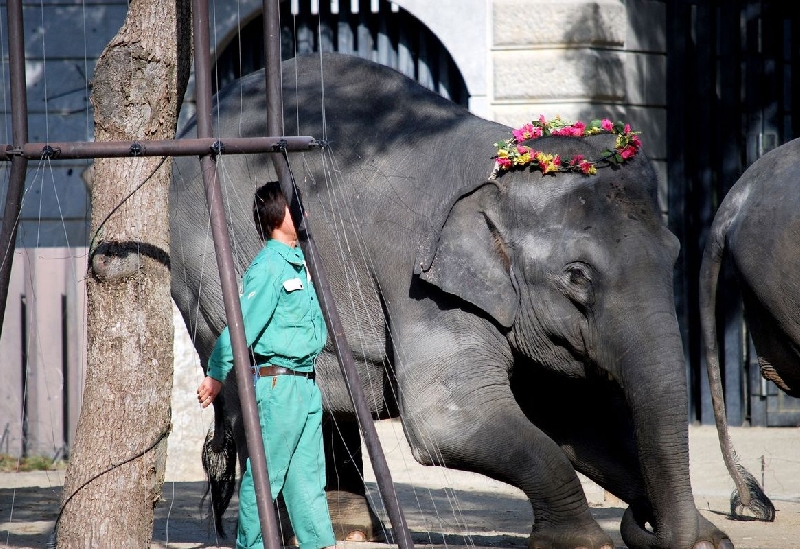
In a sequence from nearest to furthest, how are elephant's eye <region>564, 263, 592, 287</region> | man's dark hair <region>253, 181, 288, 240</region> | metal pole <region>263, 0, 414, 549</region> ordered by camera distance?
metal pole <region>263, 0, 414, 549</region>, man's dark hair <region>253, 181, 288, 240</region>, elephant's eye <region>564, 263, 592, 287</region>

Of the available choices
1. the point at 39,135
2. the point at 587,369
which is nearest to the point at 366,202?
the point at 587,369

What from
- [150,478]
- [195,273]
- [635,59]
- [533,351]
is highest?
[635,59]

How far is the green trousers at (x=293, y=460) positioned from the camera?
475cm

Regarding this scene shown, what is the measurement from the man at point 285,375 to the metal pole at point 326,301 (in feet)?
0.69

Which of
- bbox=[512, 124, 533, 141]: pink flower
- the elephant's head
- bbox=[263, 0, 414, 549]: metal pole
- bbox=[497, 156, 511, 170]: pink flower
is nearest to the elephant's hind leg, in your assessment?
the elephant's head

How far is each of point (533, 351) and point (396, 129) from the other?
1.27 meters

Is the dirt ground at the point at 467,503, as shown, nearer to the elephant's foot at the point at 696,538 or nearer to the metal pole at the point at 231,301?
the elephant's foot at the point at 696,538

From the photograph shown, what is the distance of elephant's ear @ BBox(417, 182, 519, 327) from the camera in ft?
19.2

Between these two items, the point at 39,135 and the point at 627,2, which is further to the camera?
the point at 39,135

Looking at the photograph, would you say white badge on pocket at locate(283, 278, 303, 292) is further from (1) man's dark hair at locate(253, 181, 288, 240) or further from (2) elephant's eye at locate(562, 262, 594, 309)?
(2) elephant's eye at locate(562, 262, 594, 309)

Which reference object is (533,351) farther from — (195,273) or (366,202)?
(195,273)

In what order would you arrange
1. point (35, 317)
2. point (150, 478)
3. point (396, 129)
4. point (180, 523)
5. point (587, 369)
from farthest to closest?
point (35, 317) → point (180, 523) → point (396, 129) → point (587, 369) → point (150, 478)

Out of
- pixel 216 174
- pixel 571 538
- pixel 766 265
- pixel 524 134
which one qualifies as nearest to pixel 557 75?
pixel 766 265

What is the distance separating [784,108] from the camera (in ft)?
35.3
